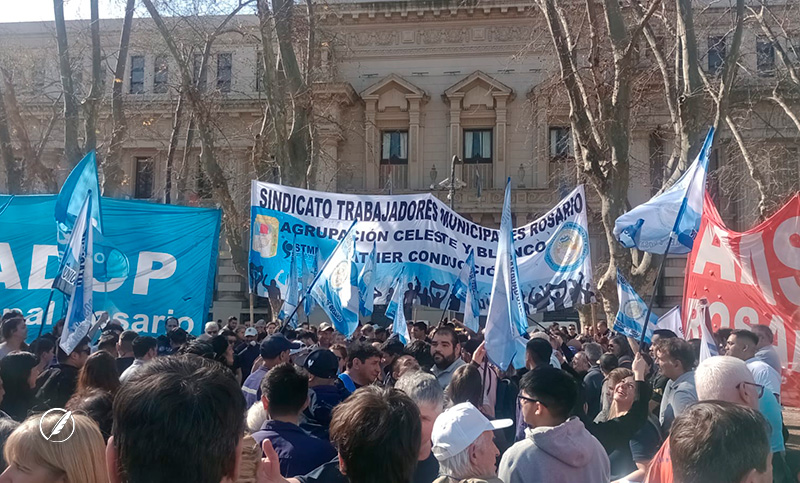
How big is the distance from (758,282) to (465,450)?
5.75 meters

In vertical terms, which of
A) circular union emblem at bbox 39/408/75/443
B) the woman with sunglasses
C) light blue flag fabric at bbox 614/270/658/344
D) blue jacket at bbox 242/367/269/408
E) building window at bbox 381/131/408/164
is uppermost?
building window at bbox 381/131/408/164

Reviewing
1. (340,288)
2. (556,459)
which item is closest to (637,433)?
(556,459)

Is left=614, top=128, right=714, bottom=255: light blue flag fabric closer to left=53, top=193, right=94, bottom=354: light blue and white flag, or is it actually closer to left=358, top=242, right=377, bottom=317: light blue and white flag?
left=358, top=242, right=377, bottom=317: light blue and white flag

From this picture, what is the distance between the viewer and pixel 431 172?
89.4 ft

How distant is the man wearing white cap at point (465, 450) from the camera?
2793 mm

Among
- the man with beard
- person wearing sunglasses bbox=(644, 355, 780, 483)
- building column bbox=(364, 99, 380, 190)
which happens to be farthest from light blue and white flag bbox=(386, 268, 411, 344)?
building column bbox=(364, 99, 380, 190)

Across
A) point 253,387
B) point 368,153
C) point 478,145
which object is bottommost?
point 253,387

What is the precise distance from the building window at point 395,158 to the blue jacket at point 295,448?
24628 millimetres

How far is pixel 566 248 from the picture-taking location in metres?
9.40

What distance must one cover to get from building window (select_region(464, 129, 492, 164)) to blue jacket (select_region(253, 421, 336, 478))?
25.0 m


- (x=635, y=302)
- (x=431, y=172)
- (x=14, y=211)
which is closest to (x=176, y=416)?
(x=14, y=211)

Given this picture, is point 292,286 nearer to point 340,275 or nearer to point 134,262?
point 340,275

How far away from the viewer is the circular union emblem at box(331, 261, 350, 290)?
8250 millimetres

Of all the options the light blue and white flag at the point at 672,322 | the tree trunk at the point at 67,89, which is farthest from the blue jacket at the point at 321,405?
the tree trunk at the point at 67,89
